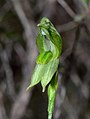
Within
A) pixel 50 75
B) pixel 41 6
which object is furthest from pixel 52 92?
pixel 41 6

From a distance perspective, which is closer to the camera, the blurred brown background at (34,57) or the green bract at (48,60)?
the green bract at (48,60)

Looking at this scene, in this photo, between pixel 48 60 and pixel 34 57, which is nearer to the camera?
pixel 48 60

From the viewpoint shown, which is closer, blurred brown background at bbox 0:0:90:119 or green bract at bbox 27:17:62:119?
green bract at bbox 27:17:62:119

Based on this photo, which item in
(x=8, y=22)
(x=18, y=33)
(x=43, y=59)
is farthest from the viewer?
(x=8, y=22)

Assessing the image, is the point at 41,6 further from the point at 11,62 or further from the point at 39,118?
the point at 39,118

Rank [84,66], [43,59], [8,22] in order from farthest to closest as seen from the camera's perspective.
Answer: [84,66] < [8,22] < [43,59]
